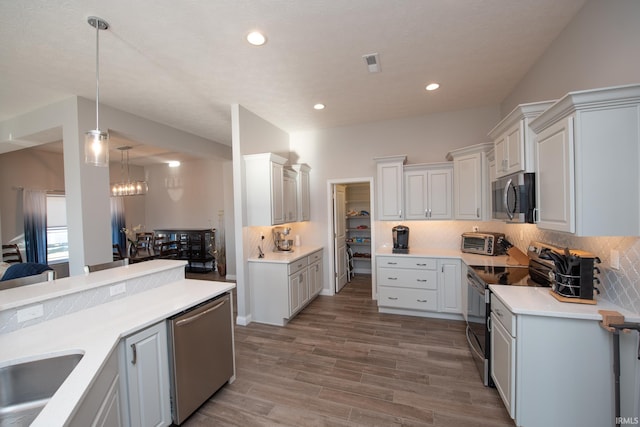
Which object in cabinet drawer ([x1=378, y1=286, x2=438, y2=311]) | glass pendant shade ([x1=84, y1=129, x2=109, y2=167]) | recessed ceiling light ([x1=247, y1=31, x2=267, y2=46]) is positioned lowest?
cabinet drawer ([x1=378, y1=286, x2=438, y2=311])

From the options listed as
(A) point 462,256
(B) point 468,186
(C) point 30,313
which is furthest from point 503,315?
(C) point 30,313

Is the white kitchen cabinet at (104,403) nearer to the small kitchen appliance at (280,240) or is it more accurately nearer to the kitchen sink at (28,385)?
the kitchen sink at (28,385)

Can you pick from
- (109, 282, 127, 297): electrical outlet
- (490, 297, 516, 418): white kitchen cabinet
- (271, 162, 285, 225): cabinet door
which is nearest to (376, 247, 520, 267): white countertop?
(490, 297, 516, 418): white kitchen cabinet

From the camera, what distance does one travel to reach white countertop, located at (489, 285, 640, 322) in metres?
1.62

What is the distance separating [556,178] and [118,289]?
3.38 m

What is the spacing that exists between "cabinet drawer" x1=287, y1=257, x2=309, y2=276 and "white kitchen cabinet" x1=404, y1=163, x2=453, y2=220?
1.77 metres

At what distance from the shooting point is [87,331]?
4.91 feet

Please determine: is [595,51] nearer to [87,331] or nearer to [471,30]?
[471,30]

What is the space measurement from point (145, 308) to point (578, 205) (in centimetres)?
299

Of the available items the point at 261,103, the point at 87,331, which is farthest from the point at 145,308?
the point at 261,103

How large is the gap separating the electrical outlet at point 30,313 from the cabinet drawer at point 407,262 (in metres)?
3.51

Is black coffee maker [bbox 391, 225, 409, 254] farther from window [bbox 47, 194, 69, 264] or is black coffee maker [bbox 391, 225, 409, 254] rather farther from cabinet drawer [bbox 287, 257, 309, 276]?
window [bbox 47, 194, 69, 264]

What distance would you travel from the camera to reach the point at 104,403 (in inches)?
48.3

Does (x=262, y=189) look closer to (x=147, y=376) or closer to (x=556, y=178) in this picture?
(x=147, y=376)
